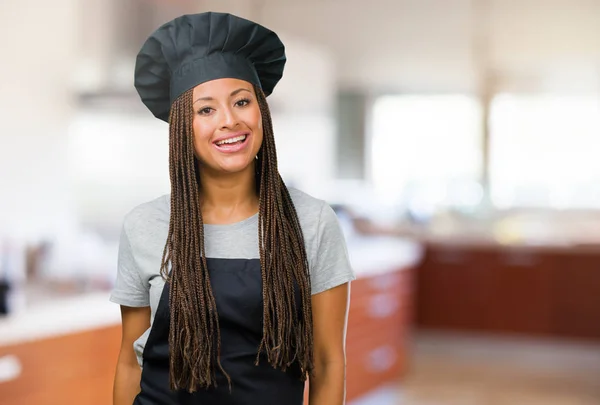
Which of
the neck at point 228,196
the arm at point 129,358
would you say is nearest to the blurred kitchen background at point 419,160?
the arm at point 129,358

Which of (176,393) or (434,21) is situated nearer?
(176,393)

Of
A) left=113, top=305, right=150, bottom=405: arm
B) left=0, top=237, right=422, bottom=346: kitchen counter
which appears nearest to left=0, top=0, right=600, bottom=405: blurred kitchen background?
left=0, top=237, right=422, bottom=346: kitchen counter

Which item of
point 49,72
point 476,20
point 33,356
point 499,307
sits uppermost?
point 476,20

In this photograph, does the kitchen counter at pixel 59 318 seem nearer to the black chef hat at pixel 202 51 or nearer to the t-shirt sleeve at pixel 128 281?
the t-shirt sleeve at pixel 128 281

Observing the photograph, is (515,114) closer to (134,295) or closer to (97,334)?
(97,334)

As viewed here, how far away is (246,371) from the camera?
A: 4.57 ft

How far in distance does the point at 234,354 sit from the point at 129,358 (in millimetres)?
207

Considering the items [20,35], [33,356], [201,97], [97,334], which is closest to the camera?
[201,97]

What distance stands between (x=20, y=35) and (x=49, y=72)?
223 millimetres

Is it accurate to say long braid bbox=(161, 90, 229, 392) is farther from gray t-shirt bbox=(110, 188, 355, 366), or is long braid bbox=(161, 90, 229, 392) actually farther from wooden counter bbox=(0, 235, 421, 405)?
wooden counter bbox=(0, 235, 421, 405)

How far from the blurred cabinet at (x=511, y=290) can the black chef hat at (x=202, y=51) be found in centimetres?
491

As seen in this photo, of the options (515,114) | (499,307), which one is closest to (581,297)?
(499,307)

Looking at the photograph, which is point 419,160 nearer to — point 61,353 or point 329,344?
point 61,353

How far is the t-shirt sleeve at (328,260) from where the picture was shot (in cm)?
141
